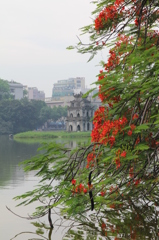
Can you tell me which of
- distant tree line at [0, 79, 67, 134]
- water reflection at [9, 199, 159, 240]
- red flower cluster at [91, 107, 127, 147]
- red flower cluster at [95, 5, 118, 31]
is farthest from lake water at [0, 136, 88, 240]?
distant tree line at [0, 79, 67, 134]

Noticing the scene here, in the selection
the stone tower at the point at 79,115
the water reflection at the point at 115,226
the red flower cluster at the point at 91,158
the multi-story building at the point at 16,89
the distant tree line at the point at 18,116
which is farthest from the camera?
the multi-story building at the point at 16,89

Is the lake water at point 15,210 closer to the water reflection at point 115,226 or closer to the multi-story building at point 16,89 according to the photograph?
the water reflection at point 115,226

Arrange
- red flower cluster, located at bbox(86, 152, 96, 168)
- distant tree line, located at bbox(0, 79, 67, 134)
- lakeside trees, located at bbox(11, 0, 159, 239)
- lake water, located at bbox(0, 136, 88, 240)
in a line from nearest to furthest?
lakeside trees, located at bbox(11, 0, 159, 239) < red flower cluster, located at bbox(86, 152, 96, 168) < lake water, located at bbox(0, 136, 88, 240) < distant tree line, located at bbox(0, 79, 67, 134)

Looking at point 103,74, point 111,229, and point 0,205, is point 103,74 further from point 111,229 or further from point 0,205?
point 0,205

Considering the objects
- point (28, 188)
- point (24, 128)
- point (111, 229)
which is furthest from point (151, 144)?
point (24, 128)

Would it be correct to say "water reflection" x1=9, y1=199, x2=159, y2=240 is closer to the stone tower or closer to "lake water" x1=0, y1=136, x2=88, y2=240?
"lake water" x1=0, y1=136, x2=88, y2=240

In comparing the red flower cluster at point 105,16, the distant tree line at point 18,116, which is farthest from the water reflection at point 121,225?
the distant tree line at point 18,116

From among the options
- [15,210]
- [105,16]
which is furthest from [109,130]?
[15,210]

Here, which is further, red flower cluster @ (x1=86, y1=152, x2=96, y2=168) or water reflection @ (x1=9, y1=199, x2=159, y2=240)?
water reflection @ (x1=9, y1=199, x2=159, y2=240)

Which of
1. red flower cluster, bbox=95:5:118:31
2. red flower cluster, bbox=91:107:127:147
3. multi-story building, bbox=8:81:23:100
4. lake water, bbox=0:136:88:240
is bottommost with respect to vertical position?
lake water, bbox=0:136:88:240

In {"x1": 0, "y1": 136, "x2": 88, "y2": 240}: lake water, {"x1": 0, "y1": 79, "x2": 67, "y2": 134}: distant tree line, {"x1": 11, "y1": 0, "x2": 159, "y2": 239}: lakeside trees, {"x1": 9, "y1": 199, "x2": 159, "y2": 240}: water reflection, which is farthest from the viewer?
{"x1": 0, "y1": 79, "x2": 67, "y2": 134}: distant tree line

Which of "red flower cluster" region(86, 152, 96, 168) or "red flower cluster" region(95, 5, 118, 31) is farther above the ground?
"red flower cluster" region(95, 5, 118, 31)

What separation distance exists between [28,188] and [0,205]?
4008 mm

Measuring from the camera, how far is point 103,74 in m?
9.22
